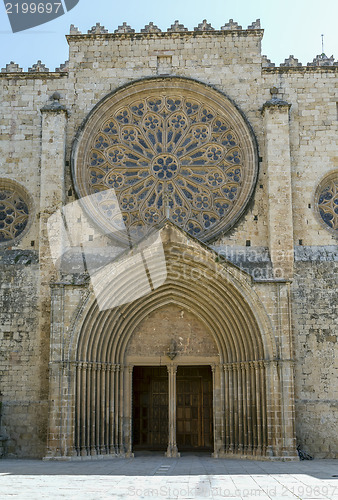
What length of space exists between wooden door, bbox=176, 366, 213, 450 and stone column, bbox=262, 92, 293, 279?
3.57 m

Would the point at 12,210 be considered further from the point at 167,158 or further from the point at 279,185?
the point at 279,185

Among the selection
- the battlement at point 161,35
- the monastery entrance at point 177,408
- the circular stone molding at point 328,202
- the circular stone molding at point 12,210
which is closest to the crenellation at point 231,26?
the battlement at point 161,35

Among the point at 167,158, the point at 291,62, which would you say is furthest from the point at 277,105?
the point at 167,158

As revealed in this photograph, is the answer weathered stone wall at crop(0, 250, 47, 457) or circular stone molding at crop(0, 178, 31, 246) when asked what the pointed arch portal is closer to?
weathered stone wall at crop(0, 250, 47, 457)

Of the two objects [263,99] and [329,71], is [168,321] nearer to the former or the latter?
[263,99]

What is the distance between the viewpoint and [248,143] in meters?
17.1

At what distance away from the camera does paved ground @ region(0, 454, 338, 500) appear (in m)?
8.85

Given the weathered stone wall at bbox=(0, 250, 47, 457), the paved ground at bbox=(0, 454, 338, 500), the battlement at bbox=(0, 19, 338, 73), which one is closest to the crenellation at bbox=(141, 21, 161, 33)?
the battlement at bbox=(0, 19, 338, 73)

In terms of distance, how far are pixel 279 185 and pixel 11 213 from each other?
21.9 feet

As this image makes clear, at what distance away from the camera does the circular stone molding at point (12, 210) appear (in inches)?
675

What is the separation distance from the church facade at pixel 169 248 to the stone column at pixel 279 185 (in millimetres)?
40

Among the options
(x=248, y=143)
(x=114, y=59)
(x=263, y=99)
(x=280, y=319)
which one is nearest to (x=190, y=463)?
(x=280, y=319)

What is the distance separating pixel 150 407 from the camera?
1772 cm

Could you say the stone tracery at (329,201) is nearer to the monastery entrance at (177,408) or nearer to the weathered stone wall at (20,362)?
the monastery entrance at (177,408)
